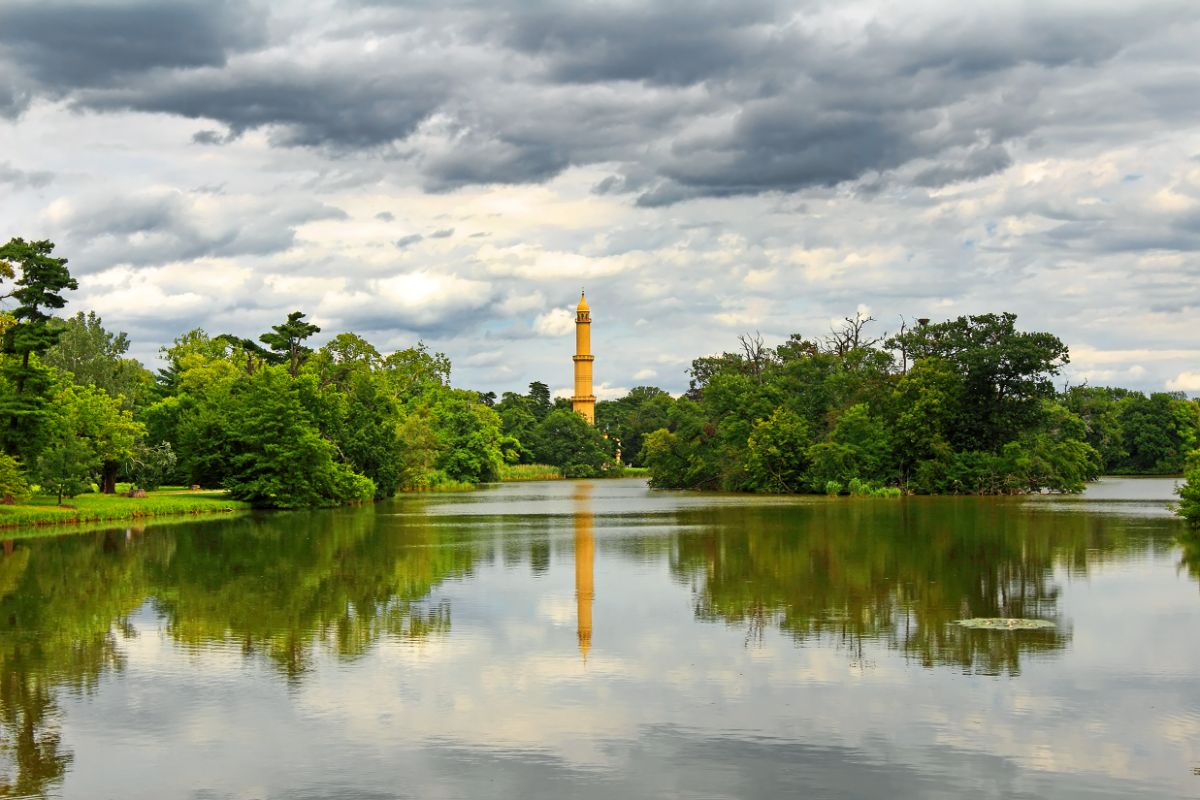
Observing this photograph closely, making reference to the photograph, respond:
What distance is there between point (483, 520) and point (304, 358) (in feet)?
109

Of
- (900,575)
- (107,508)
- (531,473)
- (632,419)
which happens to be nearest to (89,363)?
(107,508)

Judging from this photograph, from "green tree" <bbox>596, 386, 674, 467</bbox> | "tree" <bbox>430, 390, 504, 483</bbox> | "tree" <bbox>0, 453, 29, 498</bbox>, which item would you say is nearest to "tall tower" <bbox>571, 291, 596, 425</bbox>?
"green tree" <bbox>596, 386, 674, 467</bbox>

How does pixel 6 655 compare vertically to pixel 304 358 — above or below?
below

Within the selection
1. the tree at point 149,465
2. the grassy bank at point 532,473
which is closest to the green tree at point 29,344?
the tree at point 149,465

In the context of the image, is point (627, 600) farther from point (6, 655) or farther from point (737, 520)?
point (737, 520)

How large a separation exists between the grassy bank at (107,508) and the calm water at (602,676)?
12193 millimetres

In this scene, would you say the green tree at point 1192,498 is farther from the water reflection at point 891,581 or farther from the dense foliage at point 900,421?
the dense foliage at point 900,421

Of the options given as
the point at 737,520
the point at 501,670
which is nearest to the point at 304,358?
the point at 737,520

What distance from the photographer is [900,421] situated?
2921 inches

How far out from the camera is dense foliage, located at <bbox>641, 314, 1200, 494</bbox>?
72.2 meters

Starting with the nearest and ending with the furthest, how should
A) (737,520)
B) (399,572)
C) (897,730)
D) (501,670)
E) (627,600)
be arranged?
(897,730) < (501,670) < (627,600) < (399,572) < (737,520)

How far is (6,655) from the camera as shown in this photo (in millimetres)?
17594

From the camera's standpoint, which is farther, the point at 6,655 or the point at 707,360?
the point at 707,360

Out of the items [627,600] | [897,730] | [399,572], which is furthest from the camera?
[399,572]
